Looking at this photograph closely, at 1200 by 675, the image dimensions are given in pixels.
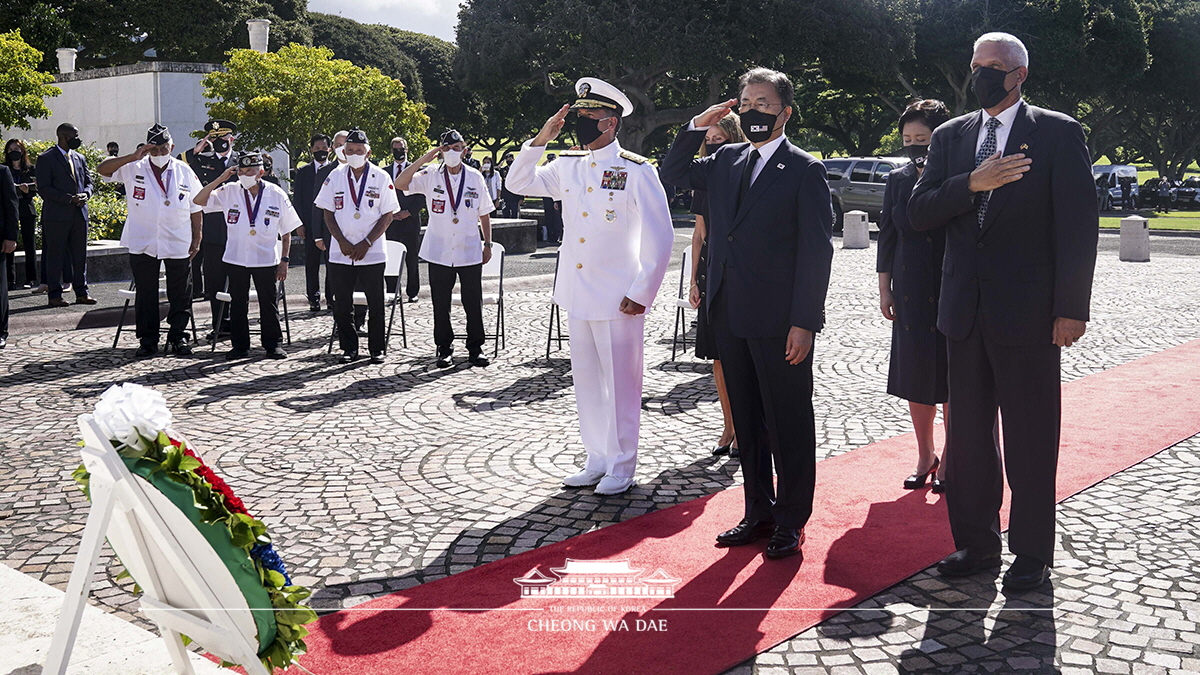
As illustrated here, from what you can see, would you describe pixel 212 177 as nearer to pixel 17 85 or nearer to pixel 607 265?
pixel 607 265

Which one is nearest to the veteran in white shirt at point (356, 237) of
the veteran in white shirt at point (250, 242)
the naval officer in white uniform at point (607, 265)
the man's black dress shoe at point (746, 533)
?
the veteran in white shirt at point (250, 242)

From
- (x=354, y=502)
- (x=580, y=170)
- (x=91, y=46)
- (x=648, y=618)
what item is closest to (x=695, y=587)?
(x=648, y=618)

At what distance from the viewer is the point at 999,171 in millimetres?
4117

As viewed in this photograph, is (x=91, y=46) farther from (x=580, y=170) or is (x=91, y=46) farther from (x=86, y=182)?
(x=580, y=170)

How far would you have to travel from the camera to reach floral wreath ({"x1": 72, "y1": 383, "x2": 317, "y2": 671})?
293 cm

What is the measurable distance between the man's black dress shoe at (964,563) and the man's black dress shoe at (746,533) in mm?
783

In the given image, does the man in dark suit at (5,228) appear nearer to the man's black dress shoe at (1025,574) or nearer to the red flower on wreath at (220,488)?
the red flower on wreath at (220,488)

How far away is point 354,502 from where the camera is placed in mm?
5520

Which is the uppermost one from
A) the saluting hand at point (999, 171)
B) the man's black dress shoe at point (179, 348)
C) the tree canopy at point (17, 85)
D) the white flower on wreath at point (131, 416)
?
the tree canopy at point (17, 85)

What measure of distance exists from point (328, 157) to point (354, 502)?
928 centimetres

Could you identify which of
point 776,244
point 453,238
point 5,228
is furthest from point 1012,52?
point 5,228

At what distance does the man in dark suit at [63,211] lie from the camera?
12773 millimetres

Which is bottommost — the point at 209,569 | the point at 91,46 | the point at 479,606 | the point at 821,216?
the point at 479,606

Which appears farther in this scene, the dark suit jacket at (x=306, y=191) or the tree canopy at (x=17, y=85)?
the tree canopy at (x=17, y=85)
